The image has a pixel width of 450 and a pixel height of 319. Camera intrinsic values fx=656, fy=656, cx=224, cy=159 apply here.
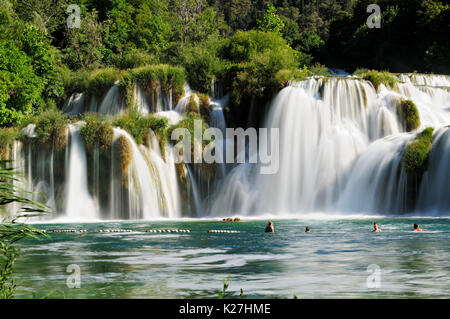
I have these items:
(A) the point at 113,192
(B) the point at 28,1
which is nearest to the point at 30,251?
(A) the point at 113,192

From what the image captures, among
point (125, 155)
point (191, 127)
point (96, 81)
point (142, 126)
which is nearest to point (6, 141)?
point (125, 155)

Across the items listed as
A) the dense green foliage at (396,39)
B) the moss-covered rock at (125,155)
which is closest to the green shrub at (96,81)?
the moss-covered rock at (125,155)

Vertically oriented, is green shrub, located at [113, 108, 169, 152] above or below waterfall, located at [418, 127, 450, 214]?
above

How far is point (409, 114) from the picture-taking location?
39938 mm

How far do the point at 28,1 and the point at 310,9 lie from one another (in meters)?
68.8

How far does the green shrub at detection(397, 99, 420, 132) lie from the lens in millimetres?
39812

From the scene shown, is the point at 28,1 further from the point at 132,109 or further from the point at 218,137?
the point at 218,137

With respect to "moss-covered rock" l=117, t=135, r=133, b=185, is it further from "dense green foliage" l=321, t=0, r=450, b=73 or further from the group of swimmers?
"dense green foliage" l=321, t=0, r=450, b=73

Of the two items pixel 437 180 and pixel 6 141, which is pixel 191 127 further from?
pixel 437 180

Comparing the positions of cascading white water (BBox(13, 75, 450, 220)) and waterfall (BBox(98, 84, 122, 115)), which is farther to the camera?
waterfall (BBox(98, 84, 122, 115))

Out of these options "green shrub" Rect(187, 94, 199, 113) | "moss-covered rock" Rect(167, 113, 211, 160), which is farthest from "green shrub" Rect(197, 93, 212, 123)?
"moss-covered rock" Rect(167, 113, 211, 160)

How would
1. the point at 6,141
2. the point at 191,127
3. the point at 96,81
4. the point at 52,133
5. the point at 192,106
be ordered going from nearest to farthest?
1. the point at 6,141
2. the point at 52,133
3. the point at 191,127
4. the point at 192,106
5. the point at 96,81

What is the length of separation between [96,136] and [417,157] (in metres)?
18.2

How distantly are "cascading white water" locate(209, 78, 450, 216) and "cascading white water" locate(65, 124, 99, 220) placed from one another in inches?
293
